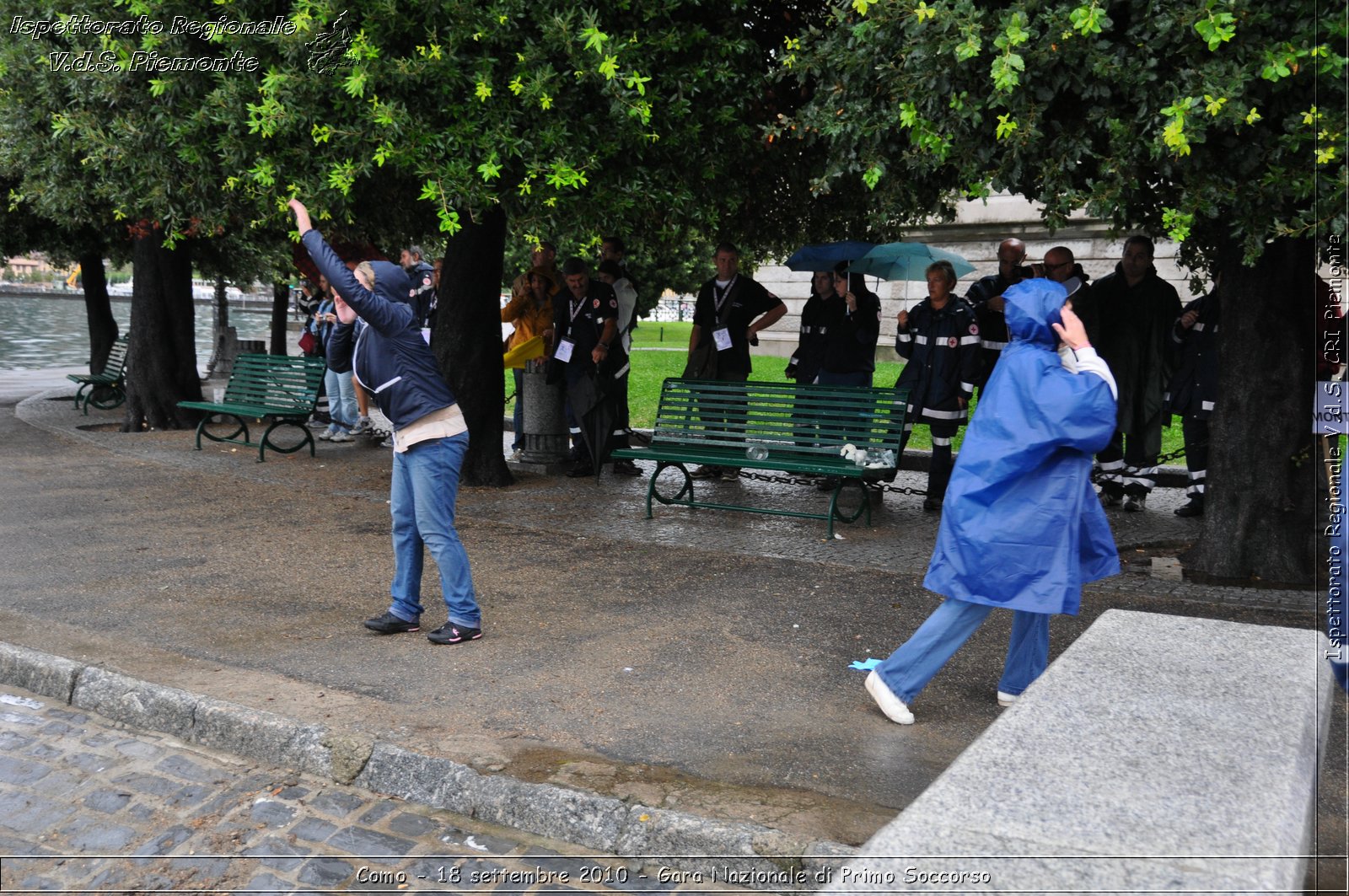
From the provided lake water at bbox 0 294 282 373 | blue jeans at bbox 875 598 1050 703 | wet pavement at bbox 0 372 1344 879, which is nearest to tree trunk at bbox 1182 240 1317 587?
wet pavement at bbox 0 372 1344 879

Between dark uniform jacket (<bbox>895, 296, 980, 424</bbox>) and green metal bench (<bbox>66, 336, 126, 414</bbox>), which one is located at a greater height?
dark uniform jacket (<bbox>895, 296, 980, 424</bbox>)

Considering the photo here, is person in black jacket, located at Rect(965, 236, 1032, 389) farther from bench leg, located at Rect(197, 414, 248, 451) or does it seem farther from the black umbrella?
bench leg, located at Rect(197, 414, 248, 451)

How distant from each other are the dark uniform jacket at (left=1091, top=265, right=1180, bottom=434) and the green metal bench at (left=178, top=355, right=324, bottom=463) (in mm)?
7783

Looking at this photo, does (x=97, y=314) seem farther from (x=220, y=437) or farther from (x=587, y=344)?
(x=587, y=344)

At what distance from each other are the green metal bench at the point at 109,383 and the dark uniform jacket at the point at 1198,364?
13495 mm

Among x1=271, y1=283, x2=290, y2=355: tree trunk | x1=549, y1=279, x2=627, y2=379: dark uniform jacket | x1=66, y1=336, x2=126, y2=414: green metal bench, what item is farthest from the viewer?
x1=271, y1=283, x2=290, y2=355: tree trunk

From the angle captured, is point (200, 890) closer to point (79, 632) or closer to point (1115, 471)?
point (79, 632)

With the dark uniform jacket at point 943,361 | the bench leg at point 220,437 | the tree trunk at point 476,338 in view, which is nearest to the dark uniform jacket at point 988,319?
the dark uniform jacket at point 943,361

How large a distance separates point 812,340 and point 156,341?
26.6 ft

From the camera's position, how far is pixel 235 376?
1382 cm

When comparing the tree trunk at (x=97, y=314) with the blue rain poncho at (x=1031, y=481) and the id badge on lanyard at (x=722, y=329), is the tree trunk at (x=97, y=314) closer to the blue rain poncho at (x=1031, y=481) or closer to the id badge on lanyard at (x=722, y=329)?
the id badge on lanyard at (x=722, y=329)

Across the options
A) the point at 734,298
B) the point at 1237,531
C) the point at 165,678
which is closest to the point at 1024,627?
the point at 1237,531

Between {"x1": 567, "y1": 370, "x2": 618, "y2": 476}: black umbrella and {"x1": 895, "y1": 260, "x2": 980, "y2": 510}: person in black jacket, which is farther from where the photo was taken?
{"x1": 567, "y1": 370, "x2": 618, "y2": 476}: black umbrella

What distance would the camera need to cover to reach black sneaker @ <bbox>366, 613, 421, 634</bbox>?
20.4 ft
